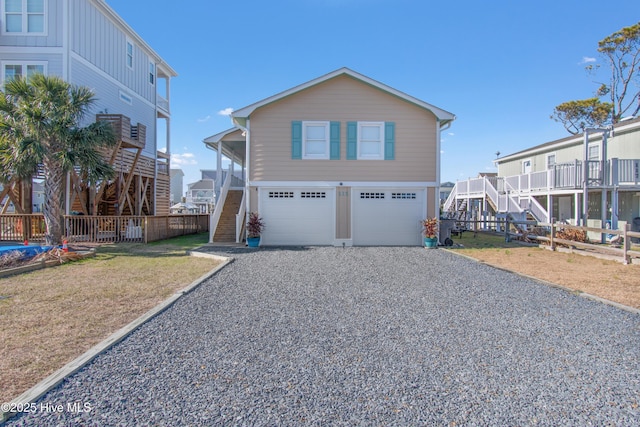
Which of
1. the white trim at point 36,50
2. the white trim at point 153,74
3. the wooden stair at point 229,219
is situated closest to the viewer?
the white trim at point 36,50

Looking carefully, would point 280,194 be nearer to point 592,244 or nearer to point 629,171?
point 592,244

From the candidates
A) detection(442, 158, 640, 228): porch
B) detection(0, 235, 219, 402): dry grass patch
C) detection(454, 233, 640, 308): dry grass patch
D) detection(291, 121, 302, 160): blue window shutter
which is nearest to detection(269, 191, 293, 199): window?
detection(291, 121, 302, 160): blue window shutter

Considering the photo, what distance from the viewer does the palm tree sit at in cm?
1108

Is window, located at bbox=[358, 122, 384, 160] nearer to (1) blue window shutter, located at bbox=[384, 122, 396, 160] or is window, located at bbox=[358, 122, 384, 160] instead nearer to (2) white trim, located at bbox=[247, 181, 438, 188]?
(1) blue window shutter, located at bbox=[384, 122, 396, 160]

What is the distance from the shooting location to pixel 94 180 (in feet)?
40.1

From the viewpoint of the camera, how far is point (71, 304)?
5.64m

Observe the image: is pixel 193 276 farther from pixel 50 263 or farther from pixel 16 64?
pixel 16 64

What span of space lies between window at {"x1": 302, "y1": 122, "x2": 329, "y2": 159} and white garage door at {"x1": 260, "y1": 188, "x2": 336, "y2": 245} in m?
1.40

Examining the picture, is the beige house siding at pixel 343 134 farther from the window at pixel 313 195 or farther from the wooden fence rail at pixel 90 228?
the wooden fence rail at pixel 90 228

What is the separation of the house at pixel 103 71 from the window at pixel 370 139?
10.1m

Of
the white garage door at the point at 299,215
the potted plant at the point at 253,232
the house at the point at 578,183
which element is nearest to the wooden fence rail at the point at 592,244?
the house at the point at 578,183

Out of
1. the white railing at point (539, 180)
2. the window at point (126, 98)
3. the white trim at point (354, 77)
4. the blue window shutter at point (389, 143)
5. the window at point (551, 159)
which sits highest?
the window at point (126, 98)

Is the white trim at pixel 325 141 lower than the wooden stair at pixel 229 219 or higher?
higher

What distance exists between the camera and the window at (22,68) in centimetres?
1462
